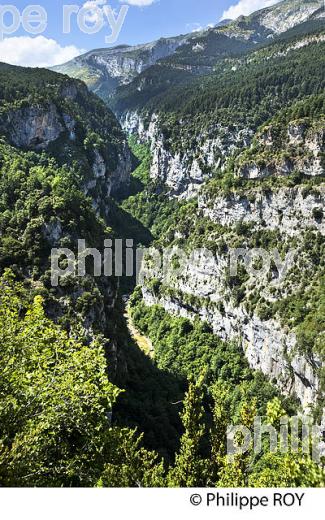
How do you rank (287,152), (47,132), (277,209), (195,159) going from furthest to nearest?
1. (195,159)
2. (47,132)
3. (287,152)
4. (277,209)

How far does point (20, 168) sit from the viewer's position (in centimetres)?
9012

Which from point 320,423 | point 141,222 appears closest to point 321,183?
point 320,423

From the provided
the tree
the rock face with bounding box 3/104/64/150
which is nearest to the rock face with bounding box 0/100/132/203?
the rock face with bounding box 3/104/64/150

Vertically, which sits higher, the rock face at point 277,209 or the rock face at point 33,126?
the rock face at point 33,126

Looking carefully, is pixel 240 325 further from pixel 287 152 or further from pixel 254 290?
pixel 287 152

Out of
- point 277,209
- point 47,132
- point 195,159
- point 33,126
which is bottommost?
point 277,209

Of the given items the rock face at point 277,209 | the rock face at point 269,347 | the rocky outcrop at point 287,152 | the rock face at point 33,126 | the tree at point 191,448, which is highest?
the rock face at point 33,126

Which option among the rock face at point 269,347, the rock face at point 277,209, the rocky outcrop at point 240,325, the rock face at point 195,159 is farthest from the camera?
the rock face at point 195,159

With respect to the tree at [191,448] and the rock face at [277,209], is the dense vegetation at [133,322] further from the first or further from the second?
the rock face at [277,209]

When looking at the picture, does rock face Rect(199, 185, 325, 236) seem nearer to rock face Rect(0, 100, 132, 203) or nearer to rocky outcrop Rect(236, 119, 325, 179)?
rocky outcrop Rect(236, 119, 325, 179)

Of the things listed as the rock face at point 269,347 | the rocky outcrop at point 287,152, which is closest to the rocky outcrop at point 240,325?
the rock face at point 269,347

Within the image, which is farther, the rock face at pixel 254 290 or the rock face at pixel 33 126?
the rock face at pixel 33 126

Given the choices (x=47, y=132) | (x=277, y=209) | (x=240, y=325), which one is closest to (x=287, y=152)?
(x=277, y=209)

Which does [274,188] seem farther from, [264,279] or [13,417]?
[13,417]
